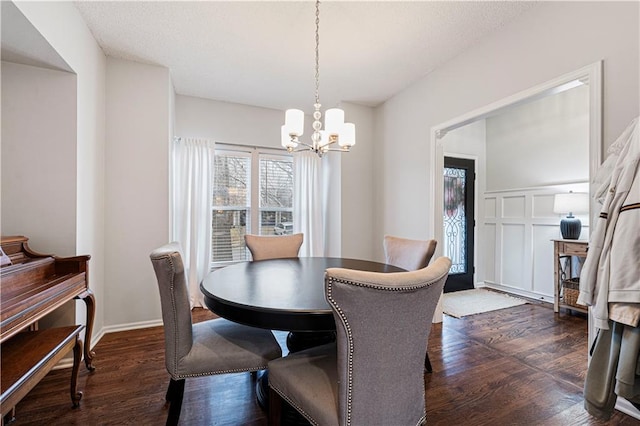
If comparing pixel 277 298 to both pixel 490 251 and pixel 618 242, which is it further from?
pixel 490 251

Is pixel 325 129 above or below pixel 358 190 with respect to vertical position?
above

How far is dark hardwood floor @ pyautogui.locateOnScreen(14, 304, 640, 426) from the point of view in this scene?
1.57 meters

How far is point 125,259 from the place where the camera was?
2.75 meters

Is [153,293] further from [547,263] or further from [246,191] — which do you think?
[547,263]

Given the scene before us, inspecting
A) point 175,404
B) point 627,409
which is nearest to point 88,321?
point 175,404

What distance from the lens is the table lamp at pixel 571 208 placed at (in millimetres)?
3135

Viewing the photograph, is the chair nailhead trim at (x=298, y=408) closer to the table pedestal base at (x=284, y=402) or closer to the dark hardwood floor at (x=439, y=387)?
the table pedestal base at (x=284, y=402)

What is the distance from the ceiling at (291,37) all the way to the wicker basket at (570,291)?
2.79m

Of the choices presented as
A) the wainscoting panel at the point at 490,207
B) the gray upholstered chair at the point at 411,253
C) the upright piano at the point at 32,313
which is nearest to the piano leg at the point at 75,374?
the upright piano at the point at 32,313

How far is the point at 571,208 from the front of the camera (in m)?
3.22

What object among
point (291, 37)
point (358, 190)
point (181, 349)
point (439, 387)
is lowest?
point (439, 387)

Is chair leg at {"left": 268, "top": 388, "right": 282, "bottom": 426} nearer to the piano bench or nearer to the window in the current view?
the piano bench

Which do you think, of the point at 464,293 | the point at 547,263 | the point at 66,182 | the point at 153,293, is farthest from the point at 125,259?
the point at 547,263

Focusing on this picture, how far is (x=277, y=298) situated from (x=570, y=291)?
3.53 meters
